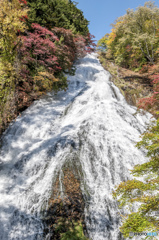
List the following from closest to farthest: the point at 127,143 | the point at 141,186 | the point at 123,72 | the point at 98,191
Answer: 1. the point at 141,186
2. the point at 98,191
3. the point at 127,143
4. the point at 123,72

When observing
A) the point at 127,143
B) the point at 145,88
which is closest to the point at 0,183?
the point at 127,143

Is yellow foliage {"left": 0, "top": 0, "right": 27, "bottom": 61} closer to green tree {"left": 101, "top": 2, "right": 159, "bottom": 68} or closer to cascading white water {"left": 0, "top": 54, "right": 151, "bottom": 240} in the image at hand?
cascading white water {"left": 0, "top": 54, "right": 151, "bottom": 240}

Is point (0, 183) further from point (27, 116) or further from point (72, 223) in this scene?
point (27, 116)

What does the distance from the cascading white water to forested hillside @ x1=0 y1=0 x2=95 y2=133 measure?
1.37 metres

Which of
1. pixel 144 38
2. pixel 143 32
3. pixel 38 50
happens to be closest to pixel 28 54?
pixel 38 50

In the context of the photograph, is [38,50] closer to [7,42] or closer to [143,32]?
[7,42]

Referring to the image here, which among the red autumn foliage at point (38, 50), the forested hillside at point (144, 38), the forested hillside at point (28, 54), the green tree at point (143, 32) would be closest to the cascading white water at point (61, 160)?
the forested hillside at point (28, 54)

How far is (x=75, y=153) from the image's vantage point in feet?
20.2

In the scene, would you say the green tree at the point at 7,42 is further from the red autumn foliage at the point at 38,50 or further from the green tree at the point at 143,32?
the green tree at the point at 143,32

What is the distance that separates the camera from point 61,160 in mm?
5922

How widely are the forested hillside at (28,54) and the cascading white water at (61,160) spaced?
1.37 meters

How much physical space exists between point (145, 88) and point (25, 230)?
55.5 feet

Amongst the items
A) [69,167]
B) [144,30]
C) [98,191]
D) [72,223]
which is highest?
[144,30]

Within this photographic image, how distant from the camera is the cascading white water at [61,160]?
4539mm
